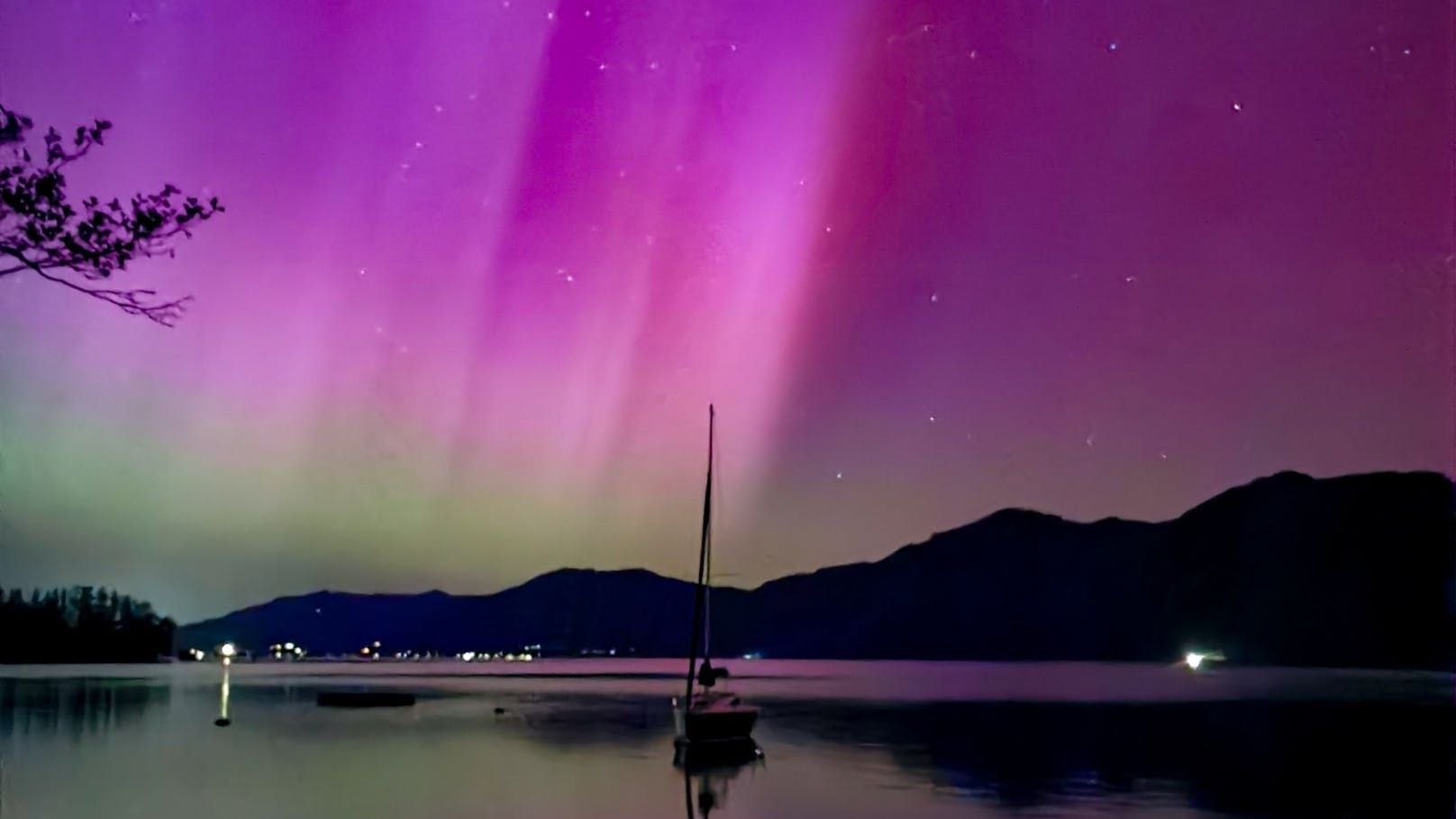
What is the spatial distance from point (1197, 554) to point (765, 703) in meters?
143

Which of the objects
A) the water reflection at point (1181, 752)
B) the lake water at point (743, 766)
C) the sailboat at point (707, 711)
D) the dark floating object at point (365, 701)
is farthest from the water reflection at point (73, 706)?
the water reflection at point (1181, 752)

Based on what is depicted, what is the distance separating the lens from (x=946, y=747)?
34781 mm

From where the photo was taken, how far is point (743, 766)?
2889cm

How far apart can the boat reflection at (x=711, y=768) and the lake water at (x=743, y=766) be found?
16 cm

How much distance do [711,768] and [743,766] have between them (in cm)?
80

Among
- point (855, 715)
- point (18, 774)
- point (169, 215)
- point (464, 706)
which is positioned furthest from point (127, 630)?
point (169, 215)

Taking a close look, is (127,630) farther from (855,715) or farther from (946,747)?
(946,747)

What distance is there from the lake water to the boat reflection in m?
0.16

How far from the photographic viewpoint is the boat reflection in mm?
22295

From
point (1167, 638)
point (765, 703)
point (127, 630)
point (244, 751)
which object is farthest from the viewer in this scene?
point (1167, 638)

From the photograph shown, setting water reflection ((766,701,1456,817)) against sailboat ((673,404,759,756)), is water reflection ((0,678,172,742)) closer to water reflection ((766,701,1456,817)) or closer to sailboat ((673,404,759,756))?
sailboat ((673,404,759,756))

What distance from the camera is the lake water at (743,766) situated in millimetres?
21422

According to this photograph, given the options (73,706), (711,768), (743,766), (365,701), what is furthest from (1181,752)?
(73,706)

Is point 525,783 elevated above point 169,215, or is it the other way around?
point 169,215
